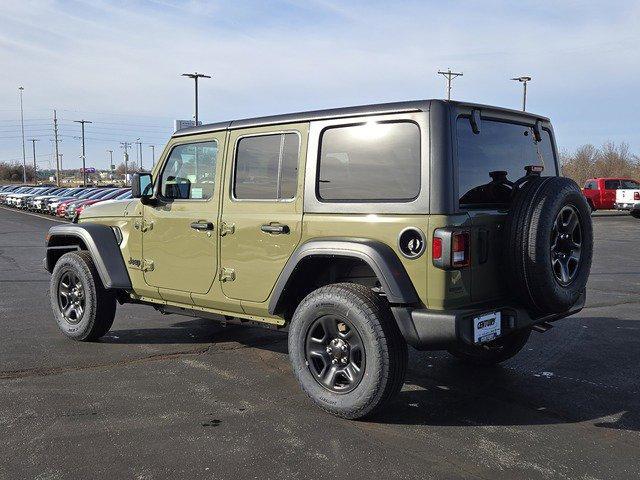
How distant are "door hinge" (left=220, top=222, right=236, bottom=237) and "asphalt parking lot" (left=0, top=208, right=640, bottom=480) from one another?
3.79 feet

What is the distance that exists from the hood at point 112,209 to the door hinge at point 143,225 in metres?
0.14

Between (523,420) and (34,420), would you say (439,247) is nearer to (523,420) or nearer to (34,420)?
(523,420)

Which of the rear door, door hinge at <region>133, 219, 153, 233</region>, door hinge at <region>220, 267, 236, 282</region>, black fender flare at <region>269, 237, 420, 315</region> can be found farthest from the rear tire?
door hinge at <region>133, 219, 153, 233</region>

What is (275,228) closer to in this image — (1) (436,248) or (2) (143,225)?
(1) (436,248)

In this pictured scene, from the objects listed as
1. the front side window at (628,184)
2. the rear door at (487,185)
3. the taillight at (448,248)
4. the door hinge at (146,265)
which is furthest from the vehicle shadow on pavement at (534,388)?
the front side window at (628,184)

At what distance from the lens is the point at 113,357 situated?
5.45m

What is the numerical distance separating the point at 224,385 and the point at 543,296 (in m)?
2.40

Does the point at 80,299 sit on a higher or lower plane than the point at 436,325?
lower

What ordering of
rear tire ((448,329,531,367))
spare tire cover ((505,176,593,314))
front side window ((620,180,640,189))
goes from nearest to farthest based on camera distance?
1. spare tire cover ((505,176,593,314))
2. rear tire ((448,329,531,367))
3. front side window ((620,180,640,189))

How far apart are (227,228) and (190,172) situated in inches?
30.5

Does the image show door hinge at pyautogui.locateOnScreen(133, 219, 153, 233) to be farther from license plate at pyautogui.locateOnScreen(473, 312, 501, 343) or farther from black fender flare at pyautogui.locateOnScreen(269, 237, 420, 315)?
license plate at pyautogui.locateOnScreen(473, 312, 501, 343)

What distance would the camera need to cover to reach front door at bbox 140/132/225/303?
192 inches

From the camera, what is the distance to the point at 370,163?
13.1 ft

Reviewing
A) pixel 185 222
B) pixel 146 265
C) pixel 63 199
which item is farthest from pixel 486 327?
pixel 63 199
